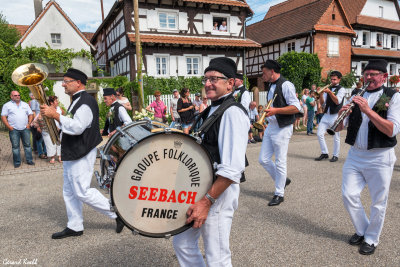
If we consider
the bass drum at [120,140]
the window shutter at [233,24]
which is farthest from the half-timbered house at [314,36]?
the bass drum at [120,140]

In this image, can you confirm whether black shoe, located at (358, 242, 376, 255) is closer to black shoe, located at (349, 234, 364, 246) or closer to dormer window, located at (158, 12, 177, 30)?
black shoe, located at (349, 234, 364, 246)

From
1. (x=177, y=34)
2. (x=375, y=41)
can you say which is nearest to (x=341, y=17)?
(x=375, y=41)

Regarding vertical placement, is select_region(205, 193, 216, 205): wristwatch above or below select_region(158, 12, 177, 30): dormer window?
below

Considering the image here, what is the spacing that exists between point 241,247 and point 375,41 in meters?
33.4

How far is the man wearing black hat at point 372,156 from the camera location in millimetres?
3035

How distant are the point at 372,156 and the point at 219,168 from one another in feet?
6.80

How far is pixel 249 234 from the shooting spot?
3623 millimetres

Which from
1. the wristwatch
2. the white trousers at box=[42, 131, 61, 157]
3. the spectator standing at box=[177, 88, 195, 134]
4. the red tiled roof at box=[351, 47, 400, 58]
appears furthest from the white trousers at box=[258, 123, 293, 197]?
the red tiled roof at box=[351, 47, 400, 58]

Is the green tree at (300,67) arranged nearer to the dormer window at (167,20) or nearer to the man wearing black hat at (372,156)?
the dormer window at (167,20)

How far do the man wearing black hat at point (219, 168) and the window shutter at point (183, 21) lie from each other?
20027mm

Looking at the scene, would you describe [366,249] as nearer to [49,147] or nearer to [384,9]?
[49,147]

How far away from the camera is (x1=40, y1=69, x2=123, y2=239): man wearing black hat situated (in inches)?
135

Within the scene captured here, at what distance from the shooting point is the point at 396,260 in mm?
2961

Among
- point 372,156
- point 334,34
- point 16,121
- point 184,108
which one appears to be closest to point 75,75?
point 372,156
